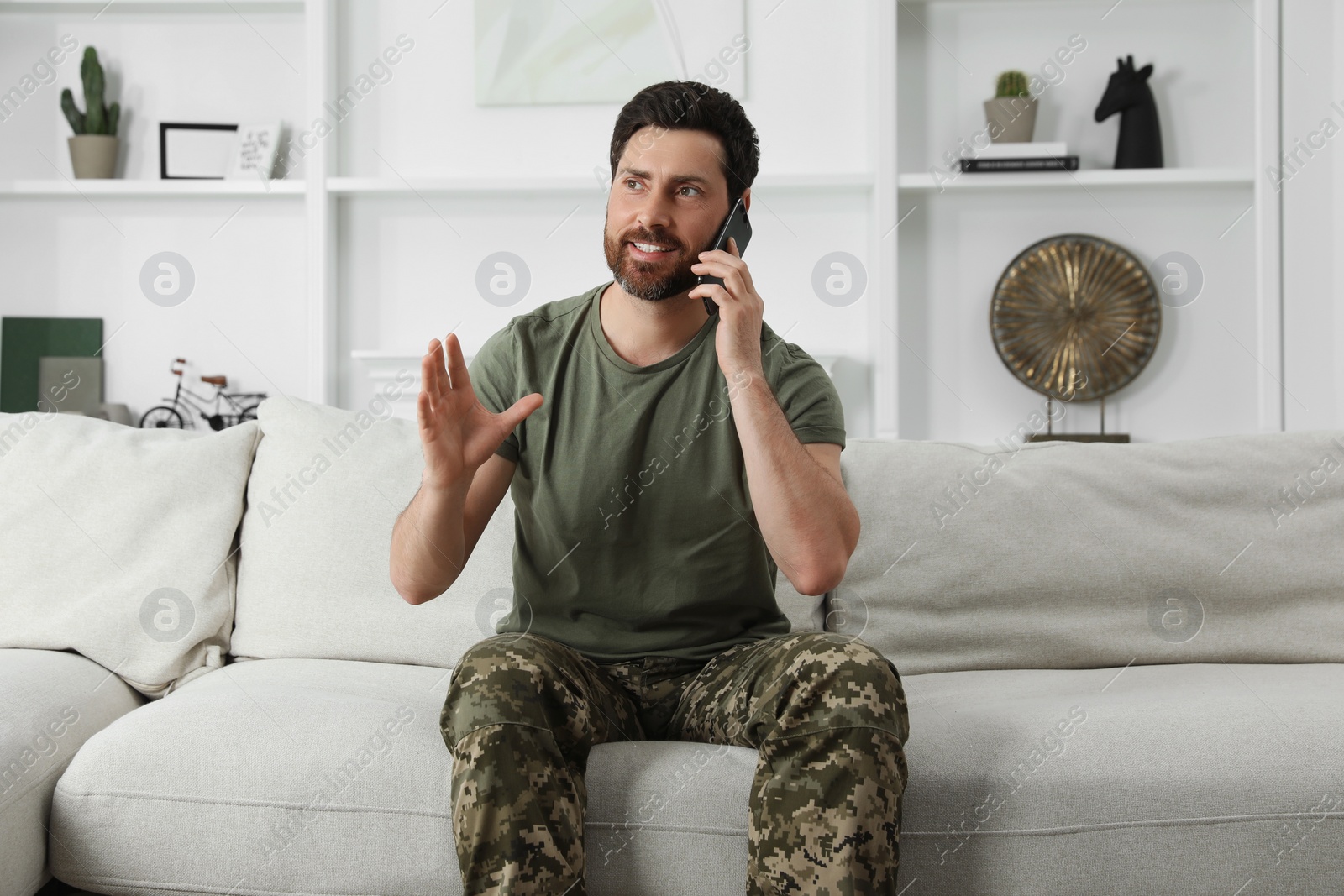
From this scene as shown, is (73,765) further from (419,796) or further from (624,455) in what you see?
(624,455)

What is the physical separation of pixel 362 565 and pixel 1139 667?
4.29 feet

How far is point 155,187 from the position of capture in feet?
9.36

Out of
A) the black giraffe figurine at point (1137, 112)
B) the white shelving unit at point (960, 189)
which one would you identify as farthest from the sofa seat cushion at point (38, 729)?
the black giraffe figurine at point (1137, 112)

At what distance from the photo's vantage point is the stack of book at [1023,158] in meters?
2.77

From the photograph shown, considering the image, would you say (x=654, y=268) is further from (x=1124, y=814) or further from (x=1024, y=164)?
(x=1024, y=164)

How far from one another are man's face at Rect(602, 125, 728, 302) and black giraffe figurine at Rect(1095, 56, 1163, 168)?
196 cm

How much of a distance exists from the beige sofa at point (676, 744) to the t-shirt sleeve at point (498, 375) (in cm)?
34

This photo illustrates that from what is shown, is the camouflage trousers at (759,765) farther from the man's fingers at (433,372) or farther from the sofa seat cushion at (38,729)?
the sofa seat cushion at (38,729)

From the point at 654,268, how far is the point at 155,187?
2212mm

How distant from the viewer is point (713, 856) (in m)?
1.13

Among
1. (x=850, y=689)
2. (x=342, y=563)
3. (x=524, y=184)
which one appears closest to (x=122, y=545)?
(x=342, y=563)
